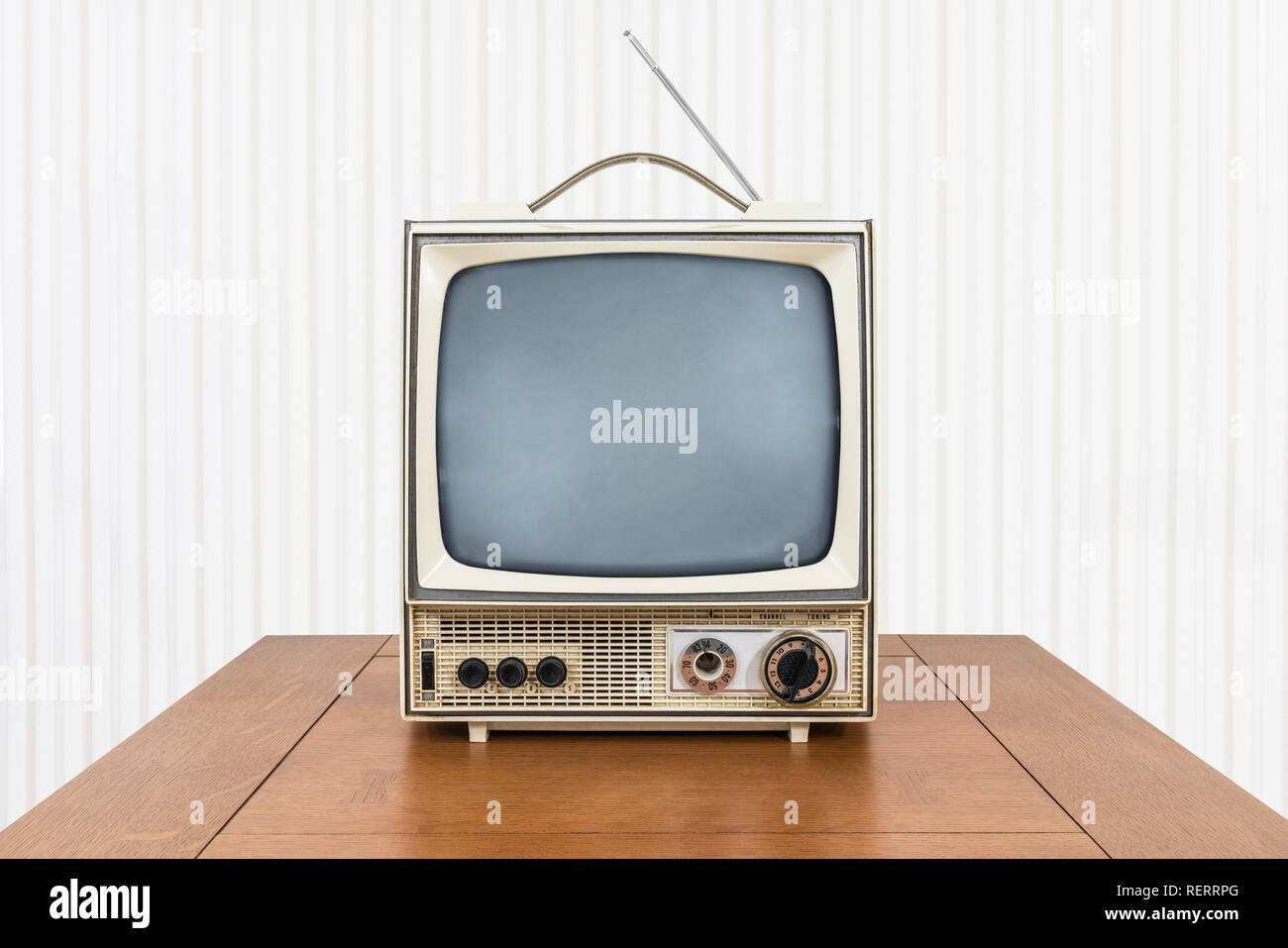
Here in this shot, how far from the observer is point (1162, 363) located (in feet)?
5.33

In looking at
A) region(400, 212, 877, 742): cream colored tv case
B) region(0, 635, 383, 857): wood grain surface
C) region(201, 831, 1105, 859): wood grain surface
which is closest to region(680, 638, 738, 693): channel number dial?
region(400, 212, 877, 742): cream colored tv case

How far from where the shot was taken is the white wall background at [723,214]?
1.59 metres

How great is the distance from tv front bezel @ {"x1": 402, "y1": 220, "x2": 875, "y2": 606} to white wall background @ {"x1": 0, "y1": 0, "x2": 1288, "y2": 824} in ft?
2.12

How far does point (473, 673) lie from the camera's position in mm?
938

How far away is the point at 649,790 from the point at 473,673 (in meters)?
0.20

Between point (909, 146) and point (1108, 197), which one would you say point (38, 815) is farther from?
point (1108, 197)

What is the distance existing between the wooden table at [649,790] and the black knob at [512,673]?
0.07 m

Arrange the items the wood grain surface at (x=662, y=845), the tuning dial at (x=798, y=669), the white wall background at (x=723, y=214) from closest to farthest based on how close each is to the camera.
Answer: the wood grain surface at (x=662, y=845) → the tuning dial at (x=798, y=669) → the white wall background at (x=723, y=214)

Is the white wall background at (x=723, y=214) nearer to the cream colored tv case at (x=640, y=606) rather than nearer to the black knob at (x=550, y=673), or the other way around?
the cream colored tv case at (x=640, y=606)

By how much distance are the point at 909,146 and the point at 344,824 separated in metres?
1.30

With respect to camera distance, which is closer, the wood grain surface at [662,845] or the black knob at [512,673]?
the wood grain surface at [662,845]

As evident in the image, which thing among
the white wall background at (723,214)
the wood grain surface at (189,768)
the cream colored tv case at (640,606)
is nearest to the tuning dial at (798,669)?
the cream colored tv case at (640,606)


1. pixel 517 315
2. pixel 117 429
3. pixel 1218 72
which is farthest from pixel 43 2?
pixel 1218 72

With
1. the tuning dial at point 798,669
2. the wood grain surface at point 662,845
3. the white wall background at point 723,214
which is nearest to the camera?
the wood grain surface at point 662,845
